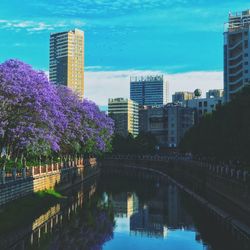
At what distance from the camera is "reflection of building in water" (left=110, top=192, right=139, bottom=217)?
5904 centimetres

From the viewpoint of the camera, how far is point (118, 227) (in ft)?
158

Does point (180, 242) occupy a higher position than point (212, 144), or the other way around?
point (212, 144)

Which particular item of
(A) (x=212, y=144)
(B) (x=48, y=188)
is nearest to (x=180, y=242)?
(B) (x=48, y=188)

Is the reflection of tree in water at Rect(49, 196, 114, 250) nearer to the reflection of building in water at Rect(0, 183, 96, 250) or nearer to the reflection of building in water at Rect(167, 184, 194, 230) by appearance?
the reflection of building in water at Rect(0, 183, 96, 250)

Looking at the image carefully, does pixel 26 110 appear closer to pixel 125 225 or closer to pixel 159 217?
pixel 125 225

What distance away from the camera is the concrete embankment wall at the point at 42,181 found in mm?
44719

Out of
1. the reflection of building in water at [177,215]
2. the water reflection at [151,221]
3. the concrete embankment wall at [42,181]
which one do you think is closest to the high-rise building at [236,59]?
the concrete embankment wall at [42,181]

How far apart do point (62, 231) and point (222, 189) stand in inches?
1026

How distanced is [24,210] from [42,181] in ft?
47.0

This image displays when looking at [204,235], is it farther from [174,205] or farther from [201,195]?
[201,195]

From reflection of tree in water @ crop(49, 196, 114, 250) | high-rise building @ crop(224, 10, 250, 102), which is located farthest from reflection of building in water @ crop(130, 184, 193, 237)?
high-rise building @ crop(224, 10, 250, 102)

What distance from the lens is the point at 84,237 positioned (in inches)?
1650

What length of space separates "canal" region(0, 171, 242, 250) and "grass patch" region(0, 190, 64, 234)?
0.34 m

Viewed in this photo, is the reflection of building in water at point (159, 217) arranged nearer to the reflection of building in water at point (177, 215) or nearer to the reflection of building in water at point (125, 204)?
the reflection of building in water at point (177, 215)
